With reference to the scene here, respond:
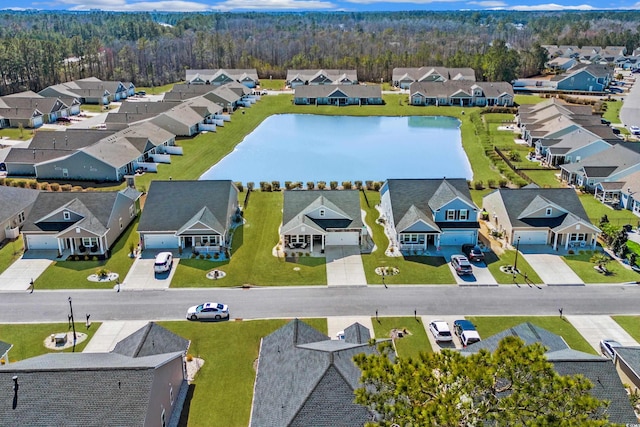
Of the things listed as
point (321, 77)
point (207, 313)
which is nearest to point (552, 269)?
point (207, 313)

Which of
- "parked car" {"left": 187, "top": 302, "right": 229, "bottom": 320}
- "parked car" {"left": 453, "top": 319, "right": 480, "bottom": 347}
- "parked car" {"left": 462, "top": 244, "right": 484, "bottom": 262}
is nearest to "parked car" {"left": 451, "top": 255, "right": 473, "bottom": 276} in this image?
"parked car" {"left": 462, "top": 244, "right": 484, "bottom": 262}

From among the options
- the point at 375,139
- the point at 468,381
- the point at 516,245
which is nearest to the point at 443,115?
the point at 375,139

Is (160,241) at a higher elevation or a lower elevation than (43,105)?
lower

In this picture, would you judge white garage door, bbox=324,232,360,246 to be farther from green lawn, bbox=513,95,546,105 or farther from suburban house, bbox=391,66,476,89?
suburban house, bbox=391,66,476,89

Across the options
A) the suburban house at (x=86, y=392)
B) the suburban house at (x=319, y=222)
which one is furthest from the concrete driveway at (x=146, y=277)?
the suburban house at (x=86, y=392)

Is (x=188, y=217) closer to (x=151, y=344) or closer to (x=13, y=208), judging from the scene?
(x=13, y=208)
